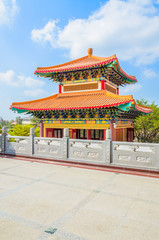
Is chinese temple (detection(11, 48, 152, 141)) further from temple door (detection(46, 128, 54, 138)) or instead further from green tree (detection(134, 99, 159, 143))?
green tree (detection(134, 99, 159, 143))

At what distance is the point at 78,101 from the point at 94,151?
454 centimetres

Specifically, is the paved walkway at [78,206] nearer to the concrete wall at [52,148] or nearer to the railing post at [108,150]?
the railing post at [108,150]

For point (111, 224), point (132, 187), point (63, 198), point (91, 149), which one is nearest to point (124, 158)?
point (91, 149)

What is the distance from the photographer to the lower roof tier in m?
9.93

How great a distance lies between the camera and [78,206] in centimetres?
453

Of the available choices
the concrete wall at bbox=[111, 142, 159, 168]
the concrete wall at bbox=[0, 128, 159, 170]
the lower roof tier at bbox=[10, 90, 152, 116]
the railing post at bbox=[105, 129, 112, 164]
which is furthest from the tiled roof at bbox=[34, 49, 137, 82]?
the concrete wall at bbox=[111, 142, 159, 168]

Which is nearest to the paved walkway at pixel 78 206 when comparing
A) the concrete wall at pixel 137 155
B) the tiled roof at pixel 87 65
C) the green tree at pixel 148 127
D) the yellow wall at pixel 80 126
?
the concrete wall at pixel 137 155

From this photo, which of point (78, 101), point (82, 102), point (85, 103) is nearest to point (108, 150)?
point (85, 103)

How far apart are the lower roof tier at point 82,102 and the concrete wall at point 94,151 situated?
228 cm

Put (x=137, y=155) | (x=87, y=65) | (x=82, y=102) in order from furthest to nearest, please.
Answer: (x=87, y=65), (x=82, y=102), (x=137, y=155)

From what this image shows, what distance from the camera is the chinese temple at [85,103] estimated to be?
11.5 m

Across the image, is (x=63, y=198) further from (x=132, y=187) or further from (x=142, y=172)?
(x=142, y=172)

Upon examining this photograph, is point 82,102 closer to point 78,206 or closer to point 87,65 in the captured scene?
point 87,65

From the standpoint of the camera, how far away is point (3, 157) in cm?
1088
